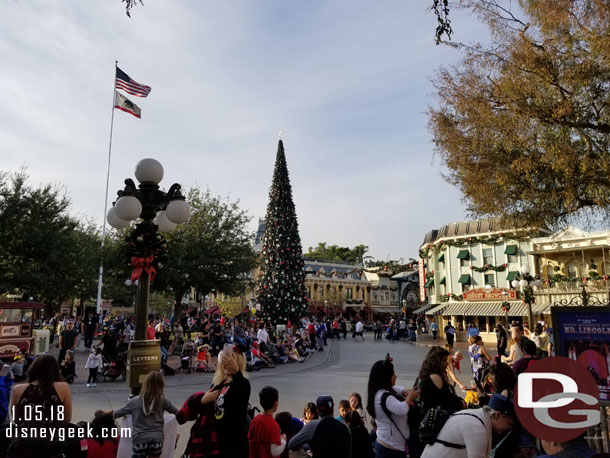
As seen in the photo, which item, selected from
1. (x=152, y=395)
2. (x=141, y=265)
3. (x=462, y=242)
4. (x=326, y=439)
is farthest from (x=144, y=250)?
(x=462, y=242)

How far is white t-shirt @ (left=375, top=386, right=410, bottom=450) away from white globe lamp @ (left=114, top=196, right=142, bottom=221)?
4.00 m

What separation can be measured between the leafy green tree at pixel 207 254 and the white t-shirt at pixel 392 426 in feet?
73.3

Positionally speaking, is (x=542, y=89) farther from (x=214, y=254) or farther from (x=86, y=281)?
(x=86, y=281)

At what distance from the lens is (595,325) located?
5562 mm

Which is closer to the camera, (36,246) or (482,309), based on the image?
(36,246)

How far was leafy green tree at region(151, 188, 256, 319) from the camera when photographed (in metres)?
25.5

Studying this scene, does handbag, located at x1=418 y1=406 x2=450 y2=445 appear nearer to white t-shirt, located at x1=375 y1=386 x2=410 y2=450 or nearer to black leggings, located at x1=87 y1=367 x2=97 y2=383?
white t-shirt, located at x1=375 y1=386 x2=410 y2=450

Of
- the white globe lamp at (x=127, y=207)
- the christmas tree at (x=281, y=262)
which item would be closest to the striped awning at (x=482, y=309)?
the christmas tree at (x=281, y=262)

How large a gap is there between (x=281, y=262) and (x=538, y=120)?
22.0 m

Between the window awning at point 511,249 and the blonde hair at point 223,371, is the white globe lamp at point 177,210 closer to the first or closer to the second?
the blonde hair at point 223,371

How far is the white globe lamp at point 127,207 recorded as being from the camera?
5695 millimetres

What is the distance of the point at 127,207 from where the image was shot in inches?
224

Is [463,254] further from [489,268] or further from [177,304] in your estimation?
[177,304]

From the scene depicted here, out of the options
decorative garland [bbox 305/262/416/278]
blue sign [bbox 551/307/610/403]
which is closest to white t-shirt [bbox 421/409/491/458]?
blue sign [bbox 551/307/610/403]
